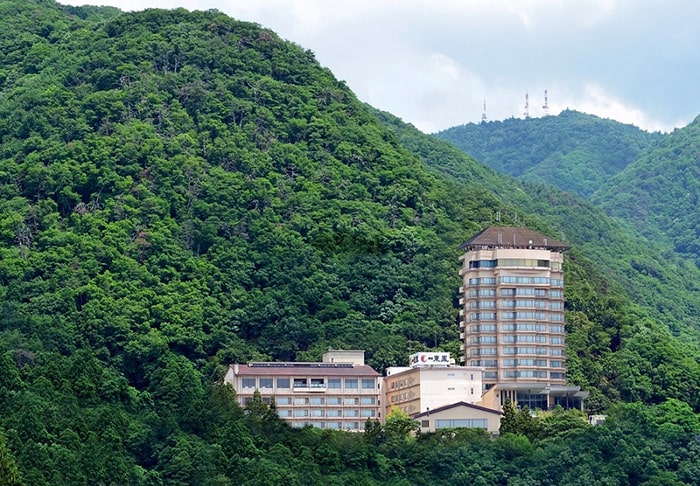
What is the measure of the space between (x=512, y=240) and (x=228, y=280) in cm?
1660

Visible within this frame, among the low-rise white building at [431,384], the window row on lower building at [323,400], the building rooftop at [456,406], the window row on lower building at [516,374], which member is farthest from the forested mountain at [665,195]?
the window row on lower building at [323,400]

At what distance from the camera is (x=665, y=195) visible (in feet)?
557

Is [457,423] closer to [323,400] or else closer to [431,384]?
[431,384]

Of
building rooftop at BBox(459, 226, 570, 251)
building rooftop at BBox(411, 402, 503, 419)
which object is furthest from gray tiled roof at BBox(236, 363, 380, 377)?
building rooftop at BBox(459, 226, 570, 251)

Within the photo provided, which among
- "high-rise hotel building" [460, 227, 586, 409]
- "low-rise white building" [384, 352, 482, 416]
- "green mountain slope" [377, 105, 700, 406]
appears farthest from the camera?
"green mountain slope" [377, 105, 700, 406]

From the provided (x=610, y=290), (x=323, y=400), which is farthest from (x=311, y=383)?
(x=610, y=290)

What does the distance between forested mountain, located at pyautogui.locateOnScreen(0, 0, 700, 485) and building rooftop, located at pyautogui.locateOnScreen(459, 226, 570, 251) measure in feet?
12.6

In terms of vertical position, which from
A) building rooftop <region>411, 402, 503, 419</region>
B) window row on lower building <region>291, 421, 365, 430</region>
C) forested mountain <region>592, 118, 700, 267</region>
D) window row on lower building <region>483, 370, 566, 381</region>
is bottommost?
window row on lower building <region>291, 421, 365, 430</region>

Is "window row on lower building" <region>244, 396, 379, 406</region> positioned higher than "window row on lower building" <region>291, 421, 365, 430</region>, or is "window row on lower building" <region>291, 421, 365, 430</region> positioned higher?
"window row on lower building" <region>244, 396, 379, 406</region>

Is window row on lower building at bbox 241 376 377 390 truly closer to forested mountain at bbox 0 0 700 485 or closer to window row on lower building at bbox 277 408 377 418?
window row on lower building at bbox 277 408 377 418

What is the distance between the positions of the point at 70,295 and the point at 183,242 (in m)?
10.3

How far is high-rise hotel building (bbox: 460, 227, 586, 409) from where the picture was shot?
95.2 meters

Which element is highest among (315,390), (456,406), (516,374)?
(516,374)

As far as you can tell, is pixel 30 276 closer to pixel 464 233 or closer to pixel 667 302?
pixel 464 233
